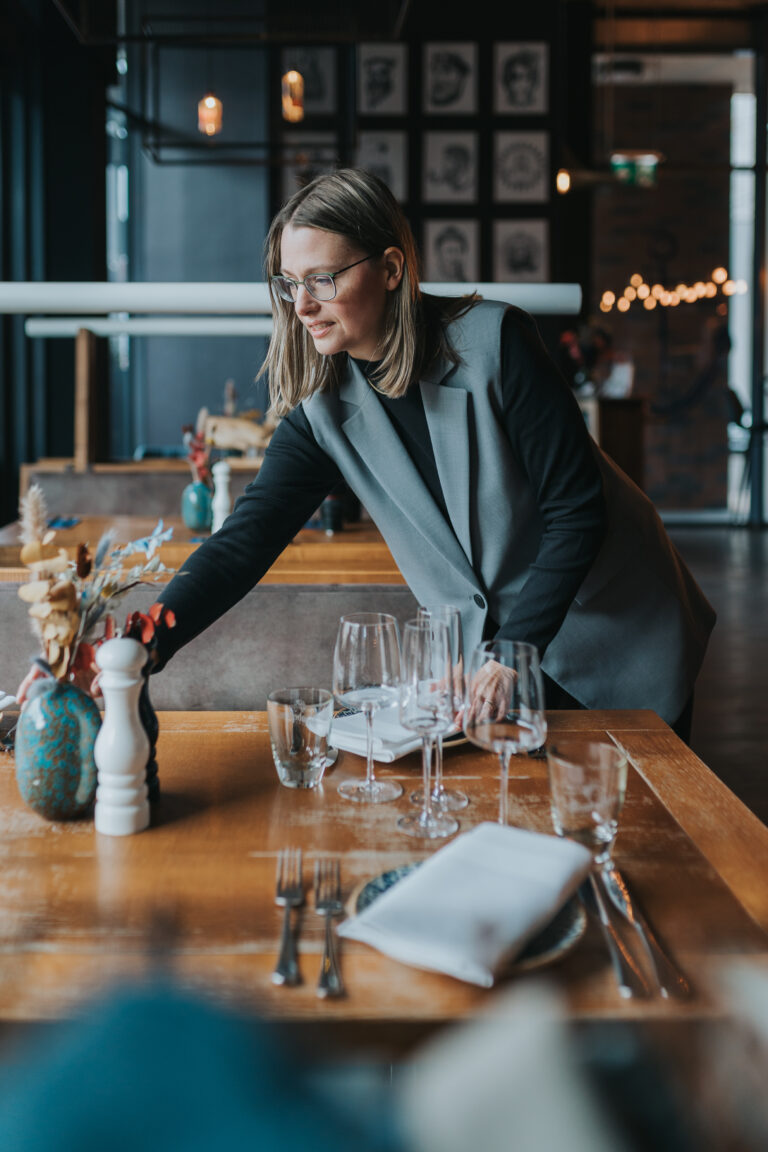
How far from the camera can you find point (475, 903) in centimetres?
91

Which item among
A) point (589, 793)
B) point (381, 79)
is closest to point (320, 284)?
point (589, 793)

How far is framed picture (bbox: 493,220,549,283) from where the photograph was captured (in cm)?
777

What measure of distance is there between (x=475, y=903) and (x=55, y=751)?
48 centimetres

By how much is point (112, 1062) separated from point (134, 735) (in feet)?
1.36

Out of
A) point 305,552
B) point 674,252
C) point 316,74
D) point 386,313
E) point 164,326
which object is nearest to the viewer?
point 386,313

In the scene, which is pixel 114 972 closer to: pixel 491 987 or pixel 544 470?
pixel 491 987

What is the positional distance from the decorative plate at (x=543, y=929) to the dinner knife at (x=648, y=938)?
0.13 ft

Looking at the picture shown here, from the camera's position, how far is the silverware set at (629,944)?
2.70 ft

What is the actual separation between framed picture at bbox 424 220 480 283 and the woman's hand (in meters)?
7.03

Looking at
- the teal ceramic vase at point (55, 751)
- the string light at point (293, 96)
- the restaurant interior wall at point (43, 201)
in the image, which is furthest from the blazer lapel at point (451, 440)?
the restaurant interior wall at point (43, 201)

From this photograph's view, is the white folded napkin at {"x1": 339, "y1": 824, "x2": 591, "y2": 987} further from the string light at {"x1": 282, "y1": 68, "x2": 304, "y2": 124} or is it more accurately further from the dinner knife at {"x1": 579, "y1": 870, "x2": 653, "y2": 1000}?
the string light at {"x1": 282, "y1": 68, "x2": 304, "y2": 124}

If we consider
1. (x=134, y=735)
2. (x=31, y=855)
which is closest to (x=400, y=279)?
(x=134, y=735)

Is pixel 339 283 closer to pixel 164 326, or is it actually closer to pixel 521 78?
pixel 164 326

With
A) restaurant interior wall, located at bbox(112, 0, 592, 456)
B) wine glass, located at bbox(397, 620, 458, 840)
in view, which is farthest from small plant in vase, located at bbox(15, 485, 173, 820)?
restaurant interior wall, located at bbox(112, 0, 592, 456)
